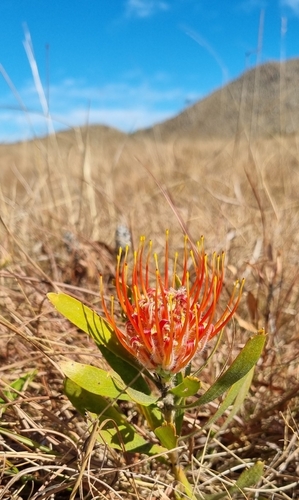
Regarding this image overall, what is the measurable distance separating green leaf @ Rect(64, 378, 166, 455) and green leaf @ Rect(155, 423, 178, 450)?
36 millimetres

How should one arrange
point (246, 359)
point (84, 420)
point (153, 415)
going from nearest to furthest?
point (246, 359)
point (153, 415)
point (84, 420)

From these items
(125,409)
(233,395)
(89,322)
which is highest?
(89,322)

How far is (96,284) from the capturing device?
123 centimetres

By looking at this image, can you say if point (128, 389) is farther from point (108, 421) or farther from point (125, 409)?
point (125, 409)

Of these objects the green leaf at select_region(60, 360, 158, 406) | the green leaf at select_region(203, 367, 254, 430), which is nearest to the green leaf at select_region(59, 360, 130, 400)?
the green leaf at select_region(60, 360, 158, 406)

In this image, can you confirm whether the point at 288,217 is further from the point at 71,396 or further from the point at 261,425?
the point at 71,396

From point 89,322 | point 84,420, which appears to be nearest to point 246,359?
point 89,322

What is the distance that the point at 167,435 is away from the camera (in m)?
0.56

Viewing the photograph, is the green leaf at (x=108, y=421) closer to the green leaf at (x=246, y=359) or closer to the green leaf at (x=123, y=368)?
the green leaf at (x=123, y=368)

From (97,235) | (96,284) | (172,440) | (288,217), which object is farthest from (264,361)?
(288,217)

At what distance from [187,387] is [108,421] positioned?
0.12 meters

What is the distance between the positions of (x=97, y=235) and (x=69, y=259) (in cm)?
30

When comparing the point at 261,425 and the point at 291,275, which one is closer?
the point at 261,425

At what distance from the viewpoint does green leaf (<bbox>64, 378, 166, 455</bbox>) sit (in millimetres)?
556
